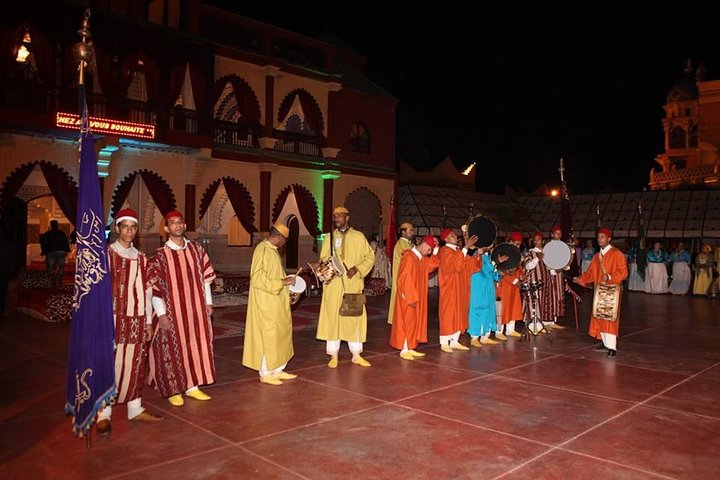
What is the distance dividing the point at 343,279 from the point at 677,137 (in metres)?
42.8

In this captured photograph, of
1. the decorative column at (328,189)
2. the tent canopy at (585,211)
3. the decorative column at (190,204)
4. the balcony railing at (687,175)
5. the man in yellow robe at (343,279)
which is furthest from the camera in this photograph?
the balcony railing at (687,175)

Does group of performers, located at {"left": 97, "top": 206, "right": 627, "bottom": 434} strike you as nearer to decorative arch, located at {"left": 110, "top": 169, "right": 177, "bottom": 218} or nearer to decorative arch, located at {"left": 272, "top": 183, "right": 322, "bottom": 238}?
decorative arch, located at {"left": 110, "top": 169, "right": 177, "bottom": 218}

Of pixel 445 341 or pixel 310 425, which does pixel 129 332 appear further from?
pixel 445 341

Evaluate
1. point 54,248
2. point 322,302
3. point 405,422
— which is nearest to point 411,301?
point 322,302

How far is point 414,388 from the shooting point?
6.12 m

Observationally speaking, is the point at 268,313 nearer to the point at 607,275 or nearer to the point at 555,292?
the point at 607,275

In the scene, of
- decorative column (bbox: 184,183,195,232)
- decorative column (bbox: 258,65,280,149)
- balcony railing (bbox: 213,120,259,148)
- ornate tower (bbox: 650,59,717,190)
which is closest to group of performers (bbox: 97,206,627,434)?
decorative column (bbox: 184,183,195,232)

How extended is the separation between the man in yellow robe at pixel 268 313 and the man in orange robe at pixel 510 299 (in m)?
4.44

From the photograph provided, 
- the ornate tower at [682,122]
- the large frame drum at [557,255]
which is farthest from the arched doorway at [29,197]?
the ornate tower at [682,122]

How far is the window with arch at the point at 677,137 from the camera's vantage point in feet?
137

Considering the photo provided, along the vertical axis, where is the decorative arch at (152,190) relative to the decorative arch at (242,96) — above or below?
below

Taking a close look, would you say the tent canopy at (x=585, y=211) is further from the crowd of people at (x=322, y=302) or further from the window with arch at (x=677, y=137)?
the window with arch at (x=677, y=137)

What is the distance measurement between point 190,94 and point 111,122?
397 cm

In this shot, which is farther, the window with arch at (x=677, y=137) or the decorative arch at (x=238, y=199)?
the window with arch at (x=677, y=137)
